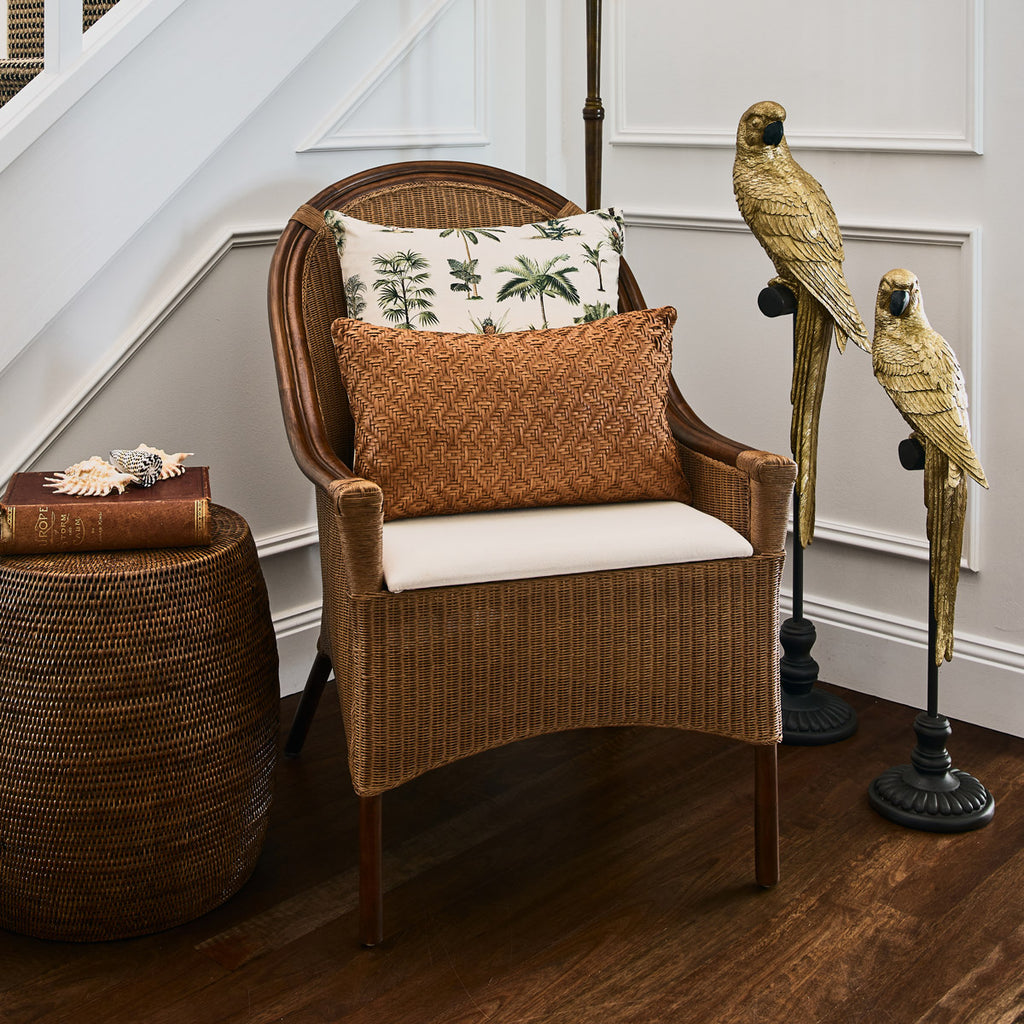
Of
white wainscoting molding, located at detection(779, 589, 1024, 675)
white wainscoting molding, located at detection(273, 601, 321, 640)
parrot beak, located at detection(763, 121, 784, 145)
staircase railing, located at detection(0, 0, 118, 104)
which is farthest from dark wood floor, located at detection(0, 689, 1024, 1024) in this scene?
staircase railing, located at detection(0, 0, 118, 104)

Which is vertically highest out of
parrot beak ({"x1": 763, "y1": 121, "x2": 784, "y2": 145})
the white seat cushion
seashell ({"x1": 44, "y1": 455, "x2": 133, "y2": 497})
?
parrot beak ({"x1": 763, "y1": 121, "x2": 784, "y2": 145})

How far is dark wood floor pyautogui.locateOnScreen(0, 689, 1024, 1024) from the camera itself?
146cm

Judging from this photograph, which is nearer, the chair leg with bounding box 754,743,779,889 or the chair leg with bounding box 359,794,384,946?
the chair leg with bounding box 359,794,384,946

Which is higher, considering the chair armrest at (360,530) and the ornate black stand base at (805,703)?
the chair armrest at (360,530)

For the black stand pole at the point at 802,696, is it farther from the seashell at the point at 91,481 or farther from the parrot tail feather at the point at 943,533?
the seashell at the point at 91,481

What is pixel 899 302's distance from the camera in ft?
5.82

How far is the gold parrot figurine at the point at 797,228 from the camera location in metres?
1.93

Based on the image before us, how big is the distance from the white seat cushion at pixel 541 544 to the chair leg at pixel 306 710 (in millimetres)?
466

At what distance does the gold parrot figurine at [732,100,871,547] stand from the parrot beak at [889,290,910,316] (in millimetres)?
147

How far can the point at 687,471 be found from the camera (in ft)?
5.97

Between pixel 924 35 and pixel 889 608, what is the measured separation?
1.00m

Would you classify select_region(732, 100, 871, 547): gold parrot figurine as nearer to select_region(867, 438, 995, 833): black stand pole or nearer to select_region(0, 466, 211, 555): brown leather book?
select_region(867, 438, 995, 833): black stand pole

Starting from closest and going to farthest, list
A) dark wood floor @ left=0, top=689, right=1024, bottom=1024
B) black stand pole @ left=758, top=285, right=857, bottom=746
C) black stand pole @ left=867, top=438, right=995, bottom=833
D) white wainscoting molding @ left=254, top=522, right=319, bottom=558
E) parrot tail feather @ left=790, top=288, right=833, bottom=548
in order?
dark wood floor @ left=0, top=689, right=1024, bottom=1024, black stand pole @ left=867, top=438, right=995, bottom=833, parrot tail feather @ left=790, top=288, right=833, bottom=548, black stand pole @ left=758, top=285, right=857, bottom=746, white wainscoting molding @ left=254, top=522, right=319, bottom=558

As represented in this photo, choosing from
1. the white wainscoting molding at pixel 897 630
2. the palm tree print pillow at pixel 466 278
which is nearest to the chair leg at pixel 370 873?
the palm tree print pillow at pixel 466 278
